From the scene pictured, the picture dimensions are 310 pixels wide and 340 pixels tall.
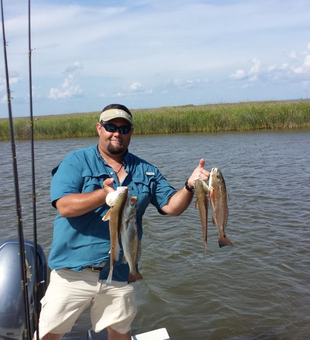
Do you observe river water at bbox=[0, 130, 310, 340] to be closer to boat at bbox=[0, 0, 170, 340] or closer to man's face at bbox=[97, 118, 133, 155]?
boat at bbox=[0, 0, 170, 340]

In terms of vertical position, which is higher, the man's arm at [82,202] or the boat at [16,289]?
the man's arm at [82,202]

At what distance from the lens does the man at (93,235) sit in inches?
139

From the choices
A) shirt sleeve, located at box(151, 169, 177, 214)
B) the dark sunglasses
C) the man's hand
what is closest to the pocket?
the dark sunglasses

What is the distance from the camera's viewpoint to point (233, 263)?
7.67m

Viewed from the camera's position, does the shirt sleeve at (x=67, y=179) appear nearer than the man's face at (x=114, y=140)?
Yes

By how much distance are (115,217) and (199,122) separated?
29.5 metres

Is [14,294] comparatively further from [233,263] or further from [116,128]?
[233,263]

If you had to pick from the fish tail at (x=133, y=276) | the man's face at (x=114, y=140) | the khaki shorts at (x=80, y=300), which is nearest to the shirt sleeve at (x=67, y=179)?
the man's face at (x=114, y=140)

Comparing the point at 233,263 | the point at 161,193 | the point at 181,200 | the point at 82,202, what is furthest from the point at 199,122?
the point at 82,202

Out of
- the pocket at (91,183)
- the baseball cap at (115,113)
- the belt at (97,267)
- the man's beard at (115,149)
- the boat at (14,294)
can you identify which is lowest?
the boat at (14,294)

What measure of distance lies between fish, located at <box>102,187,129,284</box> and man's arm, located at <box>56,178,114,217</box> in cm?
10

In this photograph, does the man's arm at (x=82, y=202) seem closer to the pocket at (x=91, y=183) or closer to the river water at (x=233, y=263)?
the pocket at (x=91, y=183)

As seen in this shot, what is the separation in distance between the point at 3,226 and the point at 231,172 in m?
8.78

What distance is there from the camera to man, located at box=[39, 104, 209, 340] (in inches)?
139
